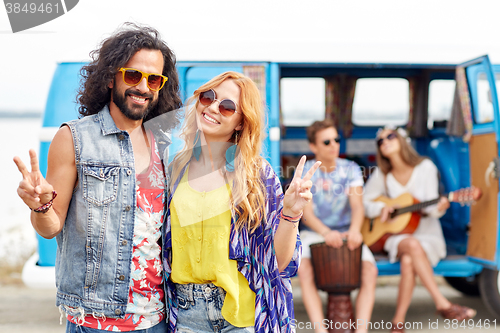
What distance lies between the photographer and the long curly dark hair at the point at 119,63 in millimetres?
1651

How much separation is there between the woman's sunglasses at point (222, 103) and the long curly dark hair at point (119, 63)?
225mm

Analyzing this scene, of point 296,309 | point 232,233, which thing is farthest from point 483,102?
point 232,233

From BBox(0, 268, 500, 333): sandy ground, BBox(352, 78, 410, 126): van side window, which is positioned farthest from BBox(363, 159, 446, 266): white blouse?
BBox(352, 78, 410, 126): van side window

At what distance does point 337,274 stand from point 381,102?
9.18 feet

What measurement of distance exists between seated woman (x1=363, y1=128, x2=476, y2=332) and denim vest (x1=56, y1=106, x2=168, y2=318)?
2812 mm

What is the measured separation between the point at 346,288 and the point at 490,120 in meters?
1.98

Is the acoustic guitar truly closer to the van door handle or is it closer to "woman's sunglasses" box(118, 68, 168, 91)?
the van door handle

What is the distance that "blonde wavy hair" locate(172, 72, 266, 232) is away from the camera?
1622 mm

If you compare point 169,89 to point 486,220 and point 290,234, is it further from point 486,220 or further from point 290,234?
point 486,220

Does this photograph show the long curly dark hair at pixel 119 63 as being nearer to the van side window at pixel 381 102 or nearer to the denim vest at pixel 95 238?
the denim vest at pixel 95 238

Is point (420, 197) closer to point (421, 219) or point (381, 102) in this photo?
point (421, 219)

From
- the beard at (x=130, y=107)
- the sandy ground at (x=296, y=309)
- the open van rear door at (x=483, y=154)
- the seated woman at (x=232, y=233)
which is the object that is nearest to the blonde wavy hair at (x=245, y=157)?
the seated woman at (x=232, y=233)

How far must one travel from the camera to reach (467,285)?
475 cm

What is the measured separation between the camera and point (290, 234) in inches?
61.6
